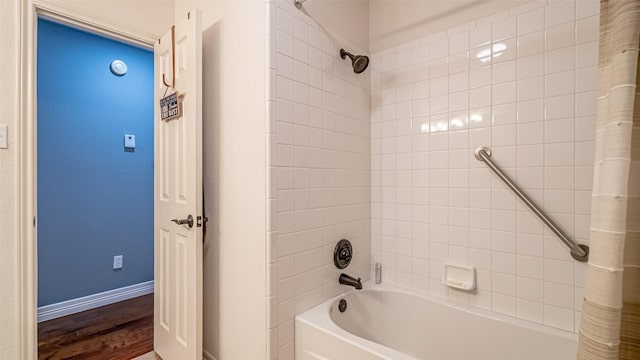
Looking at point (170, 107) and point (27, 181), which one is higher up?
point (170, 107)

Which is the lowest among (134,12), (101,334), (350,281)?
(101,334)

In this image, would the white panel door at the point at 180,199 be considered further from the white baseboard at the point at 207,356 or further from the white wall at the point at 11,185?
the white wall at the point at 11,185

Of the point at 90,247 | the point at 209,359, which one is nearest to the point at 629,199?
the point at 209,359

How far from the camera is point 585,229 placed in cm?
131

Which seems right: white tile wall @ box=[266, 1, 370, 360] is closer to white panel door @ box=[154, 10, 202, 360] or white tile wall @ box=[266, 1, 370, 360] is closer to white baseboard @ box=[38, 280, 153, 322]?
white panel door @ box=[154, 10, 202, 360]

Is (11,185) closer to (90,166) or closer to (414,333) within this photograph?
(90,166)

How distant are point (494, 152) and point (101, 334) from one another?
115 inches

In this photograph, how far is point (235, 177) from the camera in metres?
1.55

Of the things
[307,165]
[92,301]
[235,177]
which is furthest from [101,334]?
[307,165]

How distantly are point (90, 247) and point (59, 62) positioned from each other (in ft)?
5.17

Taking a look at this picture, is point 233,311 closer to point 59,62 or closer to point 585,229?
point 585,229

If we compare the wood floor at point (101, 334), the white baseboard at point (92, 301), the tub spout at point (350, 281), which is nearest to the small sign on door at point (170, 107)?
the tub spout at point (350, 281)

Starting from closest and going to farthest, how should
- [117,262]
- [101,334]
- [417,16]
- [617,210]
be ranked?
[617,210], [417,16], [101,334], [117,262]

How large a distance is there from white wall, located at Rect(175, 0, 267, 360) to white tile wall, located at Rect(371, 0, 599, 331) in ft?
2.89
